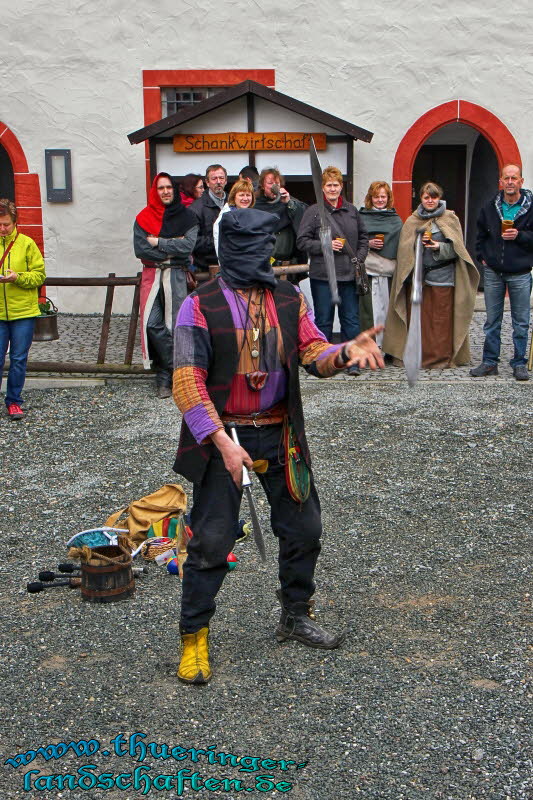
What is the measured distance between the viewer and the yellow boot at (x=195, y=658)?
4008mm

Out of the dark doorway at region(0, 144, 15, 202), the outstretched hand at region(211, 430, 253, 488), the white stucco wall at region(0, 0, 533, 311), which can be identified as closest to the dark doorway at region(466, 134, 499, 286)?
the white stucco wall at region(0, 0, 533, 311)

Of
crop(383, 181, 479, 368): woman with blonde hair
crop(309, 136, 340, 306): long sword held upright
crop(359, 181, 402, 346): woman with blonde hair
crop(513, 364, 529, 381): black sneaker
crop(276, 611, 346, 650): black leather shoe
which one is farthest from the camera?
crop(359, 181, 402, 346): woman with blonde hair

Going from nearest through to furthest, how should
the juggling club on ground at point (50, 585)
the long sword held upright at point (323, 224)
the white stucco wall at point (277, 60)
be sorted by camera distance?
1. the long sword held upright at point (323, 224)
2. the juggling club on ground at point (50, 585)
3. the white stucco wall at point (277, 60)

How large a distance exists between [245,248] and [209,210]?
17.8ft

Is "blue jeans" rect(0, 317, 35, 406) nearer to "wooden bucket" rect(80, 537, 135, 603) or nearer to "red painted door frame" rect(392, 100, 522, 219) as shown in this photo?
"wooden bucket" rect(80, 537, 135, 603)

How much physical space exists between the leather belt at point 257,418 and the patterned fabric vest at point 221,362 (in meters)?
0.07

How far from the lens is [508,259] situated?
9.26 metres

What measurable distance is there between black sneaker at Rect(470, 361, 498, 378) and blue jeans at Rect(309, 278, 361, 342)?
3.78ft

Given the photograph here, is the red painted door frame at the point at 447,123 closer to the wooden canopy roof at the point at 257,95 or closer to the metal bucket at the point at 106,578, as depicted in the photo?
the wooden canopy roof at the point at 257,95

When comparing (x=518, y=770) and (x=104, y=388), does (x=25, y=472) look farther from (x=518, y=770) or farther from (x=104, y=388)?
(x=518, y=770)

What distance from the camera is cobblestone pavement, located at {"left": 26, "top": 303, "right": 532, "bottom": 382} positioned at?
31.2ft

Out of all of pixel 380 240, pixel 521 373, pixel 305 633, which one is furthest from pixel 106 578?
pixel 380 240

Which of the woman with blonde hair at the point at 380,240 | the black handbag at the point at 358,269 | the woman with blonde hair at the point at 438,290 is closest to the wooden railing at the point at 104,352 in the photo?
the black handbag at the point at 358,269

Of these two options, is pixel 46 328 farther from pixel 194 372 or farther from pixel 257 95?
pixel 194 372
